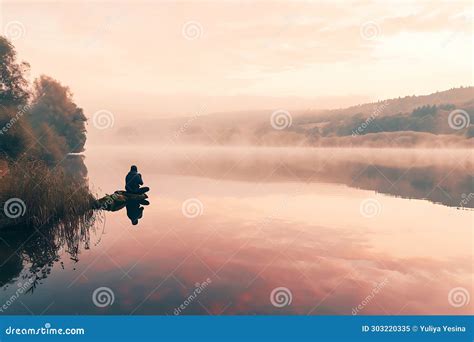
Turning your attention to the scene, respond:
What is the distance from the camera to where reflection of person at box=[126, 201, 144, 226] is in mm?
22305

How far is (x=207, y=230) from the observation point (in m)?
20.1

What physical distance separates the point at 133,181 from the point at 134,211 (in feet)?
9.28

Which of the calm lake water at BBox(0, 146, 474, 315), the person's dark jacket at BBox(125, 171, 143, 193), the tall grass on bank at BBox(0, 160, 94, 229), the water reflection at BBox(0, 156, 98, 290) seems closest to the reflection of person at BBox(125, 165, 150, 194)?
the person's dark jacket at BBox(125, 171, 143, 193)

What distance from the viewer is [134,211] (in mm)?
24969

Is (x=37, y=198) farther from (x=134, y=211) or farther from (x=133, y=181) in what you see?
(x=133, y=181)

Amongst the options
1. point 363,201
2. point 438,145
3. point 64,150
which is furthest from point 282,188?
point 438,145

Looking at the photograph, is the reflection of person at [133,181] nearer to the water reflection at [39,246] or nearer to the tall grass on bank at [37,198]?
the water reflection at [39,246]

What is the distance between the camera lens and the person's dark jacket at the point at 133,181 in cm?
2643

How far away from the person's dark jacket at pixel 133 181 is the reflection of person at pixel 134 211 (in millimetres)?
1081

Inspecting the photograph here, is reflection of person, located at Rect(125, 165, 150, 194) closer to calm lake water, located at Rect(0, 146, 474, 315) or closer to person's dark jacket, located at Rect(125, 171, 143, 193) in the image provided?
Answer: person's dark jacket, located at Rect(125, 171, 143, 193)

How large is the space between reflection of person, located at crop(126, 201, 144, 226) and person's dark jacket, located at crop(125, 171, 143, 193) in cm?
108

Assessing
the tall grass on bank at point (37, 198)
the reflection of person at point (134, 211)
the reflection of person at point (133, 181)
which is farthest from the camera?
the reflection of person at point (133, 181)

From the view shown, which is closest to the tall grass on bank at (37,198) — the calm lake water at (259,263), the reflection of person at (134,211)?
the calm lake water at (259,263)

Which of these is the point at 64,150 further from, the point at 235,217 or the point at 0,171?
the point at 235,217
